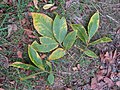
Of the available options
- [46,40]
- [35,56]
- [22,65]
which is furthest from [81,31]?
[22,65]

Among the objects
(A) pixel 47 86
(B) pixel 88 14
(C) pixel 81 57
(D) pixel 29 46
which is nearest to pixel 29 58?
(D) pixel 29 46

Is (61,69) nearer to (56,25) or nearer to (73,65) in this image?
(73,65)

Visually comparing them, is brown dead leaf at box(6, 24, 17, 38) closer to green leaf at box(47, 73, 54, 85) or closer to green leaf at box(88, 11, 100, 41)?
green leaf at box(47, 73, 54, 85)

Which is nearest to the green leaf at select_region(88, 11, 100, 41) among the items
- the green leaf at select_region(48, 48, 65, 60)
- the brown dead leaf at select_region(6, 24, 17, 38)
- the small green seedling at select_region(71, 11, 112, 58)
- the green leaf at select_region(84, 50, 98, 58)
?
the small green seedling at select_region(71, 11, 112, 58)

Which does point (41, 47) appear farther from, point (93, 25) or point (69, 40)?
point (93, 25)

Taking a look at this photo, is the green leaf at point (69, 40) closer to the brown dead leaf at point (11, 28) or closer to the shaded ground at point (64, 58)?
the shaded ground at point (64, 58)

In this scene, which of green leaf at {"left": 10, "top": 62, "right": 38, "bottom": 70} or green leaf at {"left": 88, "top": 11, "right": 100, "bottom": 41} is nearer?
green leaf at {"left": 10, "top": 62, "right": 38, "bottom": 70}
